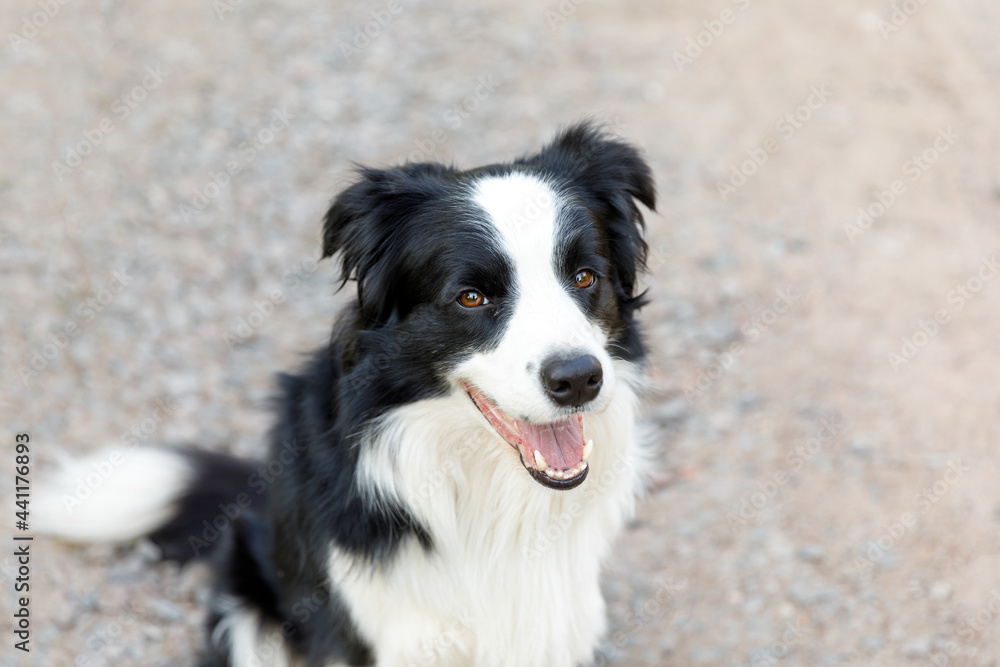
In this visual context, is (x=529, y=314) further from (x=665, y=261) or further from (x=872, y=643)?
(x=665, y=261)

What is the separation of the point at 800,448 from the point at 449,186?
2762 mm

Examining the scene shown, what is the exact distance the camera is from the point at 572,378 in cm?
276

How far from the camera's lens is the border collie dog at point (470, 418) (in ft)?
9.81

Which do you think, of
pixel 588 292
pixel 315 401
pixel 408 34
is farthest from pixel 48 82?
pixel 588 292

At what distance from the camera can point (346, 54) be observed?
26.6 ft

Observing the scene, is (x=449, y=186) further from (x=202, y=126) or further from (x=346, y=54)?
(x=346, y=54)

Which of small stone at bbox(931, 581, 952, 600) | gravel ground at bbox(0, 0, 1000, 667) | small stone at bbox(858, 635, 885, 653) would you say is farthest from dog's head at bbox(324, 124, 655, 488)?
small stone at bbox(931, 581, 952, 600)

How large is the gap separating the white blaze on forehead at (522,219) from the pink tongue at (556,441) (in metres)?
0.46

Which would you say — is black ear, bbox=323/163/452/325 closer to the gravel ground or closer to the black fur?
the black fur

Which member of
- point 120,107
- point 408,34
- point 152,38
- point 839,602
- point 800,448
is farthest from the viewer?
point 408,34

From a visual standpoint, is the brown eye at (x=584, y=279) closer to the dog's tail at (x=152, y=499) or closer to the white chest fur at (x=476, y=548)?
the white chest fur at (x=476, y=548)

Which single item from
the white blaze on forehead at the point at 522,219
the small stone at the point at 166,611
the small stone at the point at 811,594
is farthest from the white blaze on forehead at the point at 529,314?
the small stone at the point at 166,611

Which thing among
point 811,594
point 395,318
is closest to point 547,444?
point 395,318

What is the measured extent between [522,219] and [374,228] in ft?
1.68
